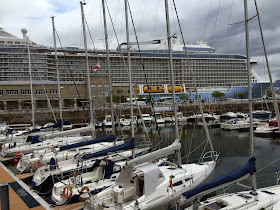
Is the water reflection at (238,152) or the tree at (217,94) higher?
the tree at (217,94)

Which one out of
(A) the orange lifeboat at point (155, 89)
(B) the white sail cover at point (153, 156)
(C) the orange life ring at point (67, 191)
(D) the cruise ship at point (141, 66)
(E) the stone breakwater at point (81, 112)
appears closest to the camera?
(B) the white sail cover at point (153, 156)

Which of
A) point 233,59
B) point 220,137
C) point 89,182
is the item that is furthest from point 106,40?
point 233,59

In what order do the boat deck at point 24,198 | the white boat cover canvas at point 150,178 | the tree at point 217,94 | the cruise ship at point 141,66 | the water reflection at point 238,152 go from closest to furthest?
1. the white boat cover canvas at point 150,178
2. the boat deck at point 24,198
3. the water reflection at point 238,152
4. the cruise ship at point 141,66
5. the tree at point 217,94

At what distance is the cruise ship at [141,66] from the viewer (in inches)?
2520

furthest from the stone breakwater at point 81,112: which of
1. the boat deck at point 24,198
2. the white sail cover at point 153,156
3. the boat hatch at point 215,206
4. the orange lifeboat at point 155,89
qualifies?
the boat hatch at point 215,206

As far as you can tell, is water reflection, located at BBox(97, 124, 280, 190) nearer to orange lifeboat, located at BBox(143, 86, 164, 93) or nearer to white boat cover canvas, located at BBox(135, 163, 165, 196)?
white boat cover canvas, located at BBox(135, 163, 165, 196)

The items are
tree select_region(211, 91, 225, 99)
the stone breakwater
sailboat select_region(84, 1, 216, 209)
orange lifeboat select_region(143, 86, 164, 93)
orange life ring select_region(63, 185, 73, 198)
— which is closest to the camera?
sailboat select_region(84, 1, 216, 209)

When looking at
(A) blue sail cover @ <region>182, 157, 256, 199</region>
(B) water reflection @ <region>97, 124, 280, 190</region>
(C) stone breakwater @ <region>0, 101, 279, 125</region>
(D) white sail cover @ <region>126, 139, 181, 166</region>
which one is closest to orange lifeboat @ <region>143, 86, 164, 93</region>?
(C) stone breakwater @ <region>0, 101, 279, 125</region>

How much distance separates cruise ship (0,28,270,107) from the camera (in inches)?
2520

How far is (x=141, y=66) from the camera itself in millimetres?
77188

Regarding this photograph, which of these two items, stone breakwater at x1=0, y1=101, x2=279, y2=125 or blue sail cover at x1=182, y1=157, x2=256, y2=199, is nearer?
blue sail cover at x1=182, y1=157, x2=256, y2=199

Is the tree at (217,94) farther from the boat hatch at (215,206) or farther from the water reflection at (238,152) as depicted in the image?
the boat hatch at (215,206)

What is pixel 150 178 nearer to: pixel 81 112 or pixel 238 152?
pixel 238 152

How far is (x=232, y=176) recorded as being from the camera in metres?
8.23
